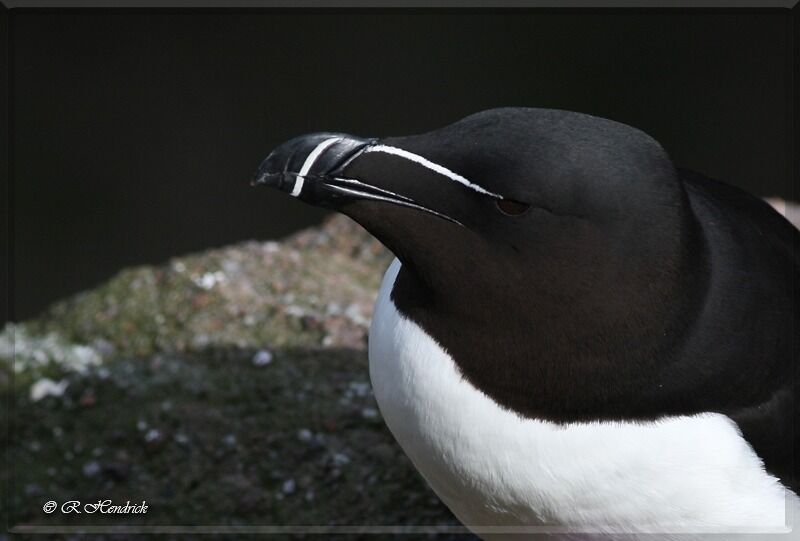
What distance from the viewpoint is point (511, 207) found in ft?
9.30

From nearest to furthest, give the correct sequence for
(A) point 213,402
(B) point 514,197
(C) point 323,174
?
1. (B) point 514,197
2. (C) point 323,174
3. (A) point 213,402

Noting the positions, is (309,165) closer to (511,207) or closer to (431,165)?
(431,165)

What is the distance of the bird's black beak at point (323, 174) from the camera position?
2926 mm

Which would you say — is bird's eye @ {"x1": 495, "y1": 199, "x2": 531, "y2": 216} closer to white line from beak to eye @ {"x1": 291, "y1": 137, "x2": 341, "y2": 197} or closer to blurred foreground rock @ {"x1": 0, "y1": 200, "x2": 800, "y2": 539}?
white line from beak to eye @ {"x1": 291, "y1": 137, "x2": 341, "y2": 197}

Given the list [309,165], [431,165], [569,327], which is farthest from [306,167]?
[569,327]

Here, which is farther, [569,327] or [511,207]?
[569,327]

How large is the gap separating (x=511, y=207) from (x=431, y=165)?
0.20 metres

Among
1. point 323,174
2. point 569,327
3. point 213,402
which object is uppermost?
point 323,174

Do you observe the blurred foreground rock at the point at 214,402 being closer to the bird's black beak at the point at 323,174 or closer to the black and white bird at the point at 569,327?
the black and white bird at the point at 569,327

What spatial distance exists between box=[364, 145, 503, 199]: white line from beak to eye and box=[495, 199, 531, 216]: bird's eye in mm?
20

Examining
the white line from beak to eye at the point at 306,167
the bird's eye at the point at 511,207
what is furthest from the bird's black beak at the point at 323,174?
the bird's eye at the point at 511,207

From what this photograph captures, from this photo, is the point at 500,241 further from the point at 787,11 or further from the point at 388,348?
the point at 787,11

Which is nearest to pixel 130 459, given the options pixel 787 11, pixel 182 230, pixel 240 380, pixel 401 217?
pixel 240 380

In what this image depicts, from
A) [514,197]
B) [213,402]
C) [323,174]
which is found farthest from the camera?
[213,402]
